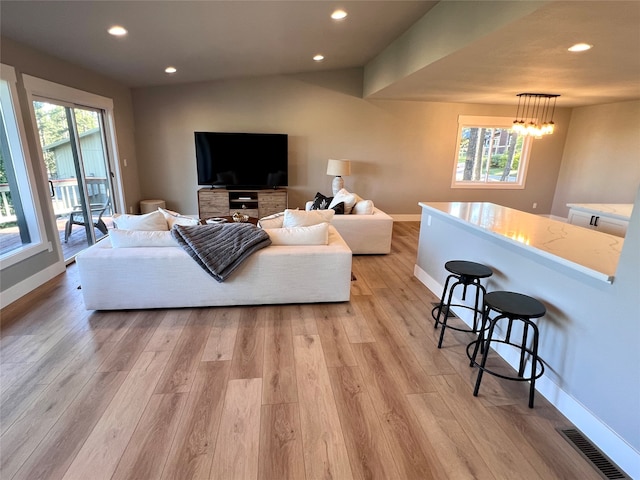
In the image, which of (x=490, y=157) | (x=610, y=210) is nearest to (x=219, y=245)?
(x=610, y=210)

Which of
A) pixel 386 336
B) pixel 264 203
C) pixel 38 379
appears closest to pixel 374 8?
pixel 386 336

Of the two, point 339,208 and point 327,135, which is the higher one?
point 327,135

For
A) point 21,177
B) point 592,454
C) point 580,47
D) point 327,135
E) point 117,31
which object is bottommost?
point 592,454

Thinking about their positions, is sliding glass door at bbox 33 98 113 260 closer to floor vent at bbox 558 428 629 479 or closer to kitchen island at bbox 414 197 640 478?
kitchen island at bbox 414 197 640 478

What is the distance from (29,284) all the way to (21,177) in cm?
111

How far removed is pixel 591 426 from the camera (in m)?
1.77

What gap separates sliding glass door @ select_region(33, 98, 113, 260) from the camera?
3893 mm

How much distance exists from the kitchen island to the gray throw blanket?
1892mm

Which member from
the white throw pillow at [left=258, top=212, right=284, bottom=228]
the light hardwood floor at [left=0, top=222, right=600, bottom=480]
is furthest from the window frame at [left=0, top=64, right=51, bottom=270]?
the white throw pillow at [left=258, top=212, right=284, bottom=228]

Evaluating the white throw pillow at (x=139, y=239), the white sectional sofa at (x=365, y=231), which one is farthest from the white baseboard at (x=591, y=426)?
the white throw pillow at (x=139, y=239)

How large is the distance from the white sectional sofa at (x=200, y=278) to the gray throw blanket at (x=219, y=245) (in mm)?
79

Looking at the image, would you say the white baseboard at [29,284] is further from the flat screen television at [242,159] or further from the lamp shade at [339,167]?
the lamp shade at [339,167]

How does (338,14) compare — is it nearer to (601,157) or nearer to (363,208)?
(363,208)

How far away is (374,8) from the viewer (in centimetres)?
327
